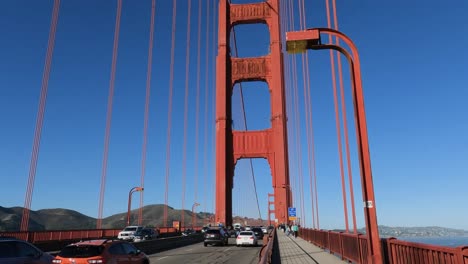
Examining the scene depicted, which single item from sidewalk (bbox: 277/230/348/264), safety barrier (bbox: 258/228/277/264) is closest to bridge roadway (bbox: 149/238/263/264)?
sidewalk (bbox: 277/230/348/264)

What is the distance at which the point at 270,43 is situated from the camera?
57062mm

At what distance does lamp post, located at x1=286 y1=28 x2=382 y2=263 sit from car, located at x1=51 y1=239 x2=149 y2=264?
20.3 feet

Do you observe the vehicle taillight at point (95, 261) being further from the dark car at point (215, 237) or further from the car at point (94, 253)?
the dark car at point (215, 237)

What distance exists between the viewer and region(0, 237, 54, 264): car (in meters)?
8.73

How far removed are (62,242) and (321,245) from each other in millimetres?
15764

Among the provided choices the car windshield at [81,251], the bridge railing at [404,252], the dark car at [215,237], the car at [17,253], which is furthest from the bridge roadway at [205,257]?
the car at [17,253]

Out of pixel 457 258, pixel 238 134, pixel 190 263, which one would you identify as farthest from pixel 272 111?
pixel 457 258

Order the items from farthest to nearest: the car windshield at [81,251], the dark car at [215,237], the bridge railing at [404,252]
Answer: the dark car at [215,237] < the car windshield at [81,251] < the bridge railing at [404,252]

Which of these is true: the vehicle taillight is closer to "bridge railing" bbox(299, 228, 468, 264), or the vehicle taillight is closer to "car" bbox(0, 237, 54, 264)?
"car" bbox(0, 237, 54, 264)

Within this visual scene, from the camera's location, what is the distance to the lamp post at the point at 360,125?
26.2 ft

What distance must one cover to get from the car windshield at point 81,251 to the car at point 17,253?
2.19 feet

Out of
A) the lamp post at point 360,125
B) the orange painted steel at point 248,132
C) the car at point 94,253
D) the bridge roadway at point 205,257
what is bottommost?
the bridge roadway at point 205,257

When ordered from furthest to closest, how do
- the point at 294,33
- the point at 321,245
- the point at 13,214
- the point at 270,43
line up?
the point at 13,214 < the point at 270,43 < the point at 321,245 < the point at 294,33

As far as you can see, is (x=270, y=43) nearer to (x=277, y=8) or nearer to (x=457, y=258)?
(x=277, y=8)
